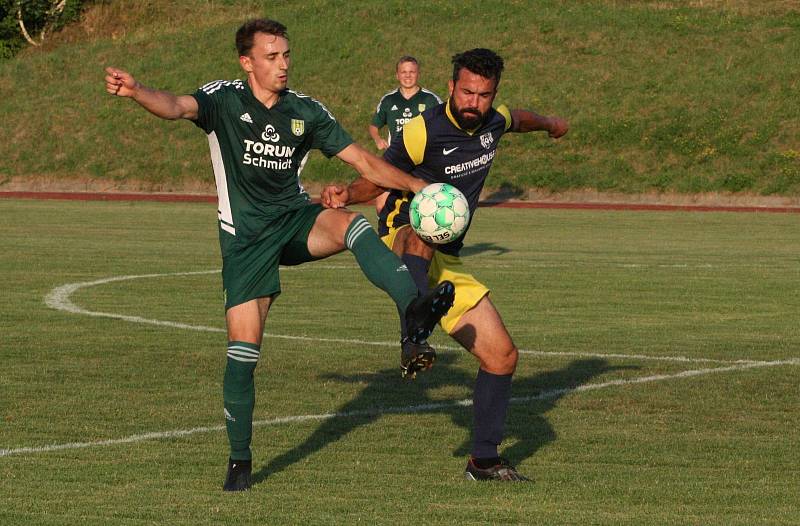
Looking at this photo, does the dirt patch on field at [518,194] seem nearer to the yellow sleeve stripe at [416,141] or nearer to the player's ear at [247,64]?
the yellow sleeve stripe at [416,141]

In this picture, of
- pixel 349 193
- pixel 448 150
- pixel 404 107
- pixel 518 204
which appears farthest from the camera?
pixel 518 204

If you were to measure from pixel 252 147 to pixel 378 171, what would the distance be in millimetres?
785

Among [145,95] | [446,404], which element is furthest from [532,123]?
[145,95]

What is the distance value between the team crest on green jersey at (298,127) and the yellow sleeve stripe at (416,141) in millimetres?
1103

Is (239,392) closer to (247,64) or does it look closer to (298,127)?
(298,127)

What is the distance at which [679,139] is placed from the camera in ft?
143

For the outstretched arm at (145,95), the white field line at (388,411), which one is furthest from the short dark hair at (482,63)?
the white field line at (388,411)

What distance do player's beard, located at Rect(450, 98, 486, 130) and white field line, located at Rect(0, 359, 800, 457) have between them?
203 centimetres

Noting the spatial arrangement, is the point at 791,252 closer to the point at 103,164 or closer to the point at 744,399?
the point at 744,399

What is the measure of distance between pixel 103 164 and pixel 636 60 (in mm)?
17595

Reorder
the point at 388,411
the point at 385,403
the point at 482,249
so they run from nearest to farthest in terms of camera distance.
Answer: the point at 388,411 → the point at 385,403 → the point at 482,249

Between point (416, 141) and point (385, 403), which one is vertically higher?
point (416, 141)

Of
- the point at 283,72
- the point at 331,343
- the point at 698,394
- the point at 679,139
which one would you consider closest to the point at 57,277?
the point at 331,343

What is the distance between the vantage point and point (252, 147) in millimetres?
7207
